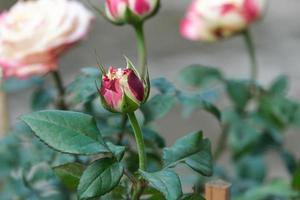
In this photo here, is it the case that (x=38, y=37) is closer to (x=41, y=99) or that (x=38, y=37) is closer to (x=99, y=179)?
(x=41, y=99)

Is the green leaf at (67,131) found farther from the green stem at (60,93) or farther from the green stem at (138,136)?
the green stem at (60,93)

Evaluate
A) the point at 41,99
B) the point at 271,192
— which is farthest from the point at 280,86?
the point at 41,99

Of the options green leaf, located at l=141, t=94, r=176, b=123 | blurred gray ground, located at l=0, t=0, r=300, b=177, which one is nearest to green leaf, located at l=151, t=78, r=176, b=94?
green leaf, located at l=141, t=94, r=176, b=123

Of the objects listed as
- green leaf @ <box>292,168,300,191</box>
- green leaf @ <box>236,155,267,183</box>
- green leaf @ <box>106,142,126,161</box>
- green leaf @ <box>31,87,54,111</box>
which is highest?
green leaf @ <box>106,142,126,161</box>

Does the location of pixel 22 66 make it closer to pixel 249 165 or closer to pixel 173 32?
pixel 249 165

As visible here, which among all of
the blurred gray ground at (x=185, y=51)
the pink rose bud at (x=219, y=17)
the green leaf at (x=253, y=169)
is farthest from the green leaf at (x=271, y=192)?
the blurred gray ground at (x=185, y=51)

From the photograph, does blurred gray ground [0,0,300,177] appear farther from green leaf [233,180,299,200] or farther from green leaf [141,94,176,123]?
green leaf [141,94,176,123]
